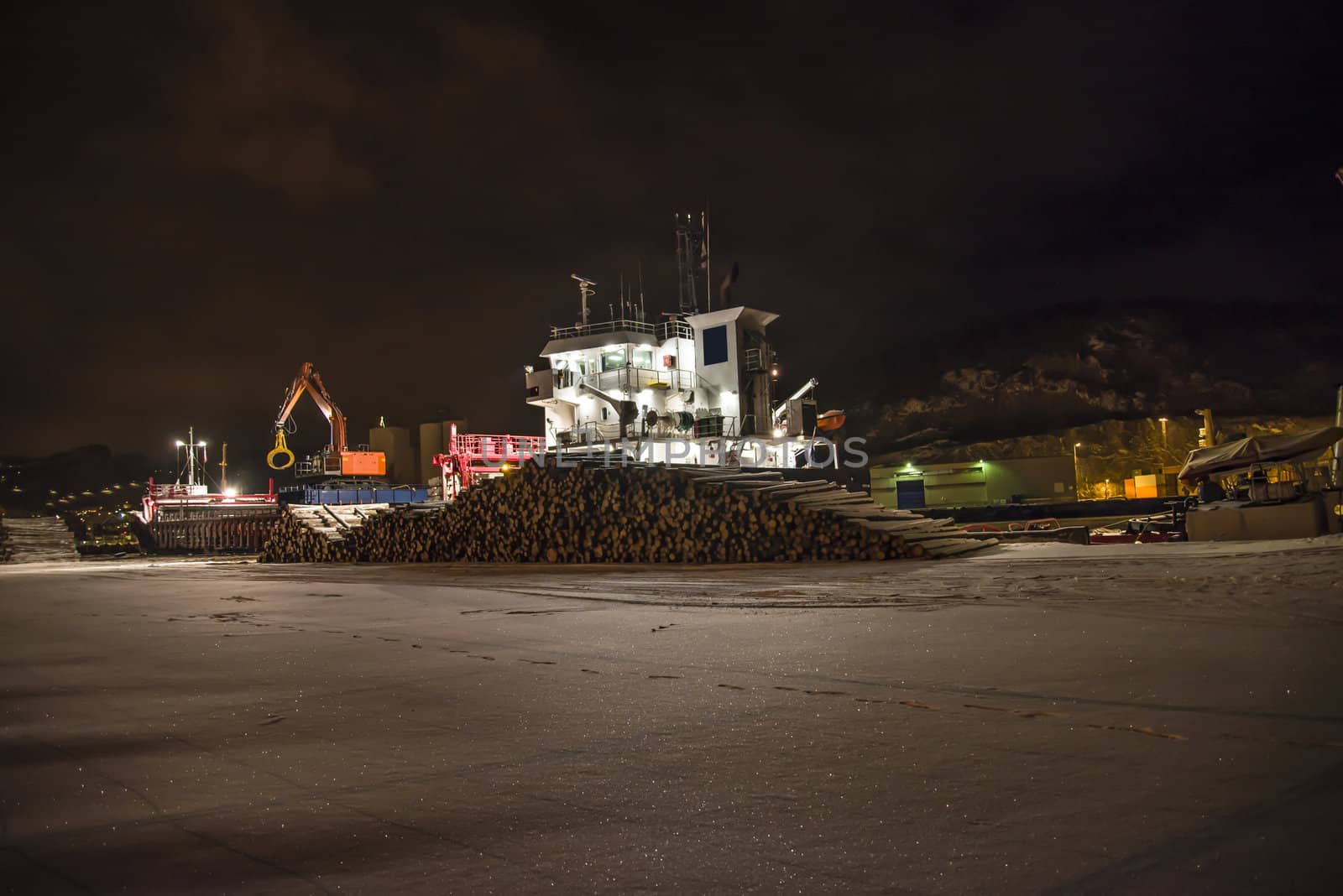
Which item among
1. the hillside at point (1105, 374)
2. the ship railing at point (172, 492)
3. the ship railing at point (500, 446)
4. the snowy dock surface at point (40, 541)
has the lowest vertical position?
the snowy dock surface at point (40, 541)

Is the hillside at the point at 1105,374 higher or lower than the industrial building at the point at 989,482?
higher

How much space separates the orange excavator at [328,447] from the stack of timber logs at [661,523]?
29.1 metres

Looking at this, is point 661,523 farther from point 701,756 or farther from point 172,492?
point 172,492

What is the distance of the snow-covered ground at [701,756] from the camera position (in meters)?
1.61

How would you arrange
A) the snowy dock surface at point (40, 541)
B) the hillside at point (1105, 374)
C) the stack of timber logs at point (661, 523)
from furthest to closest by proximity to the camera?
the hillside at point (1105, 374)
the snowy dock surface at point (40, 541)
the stack of timber logs at point (661, 523)

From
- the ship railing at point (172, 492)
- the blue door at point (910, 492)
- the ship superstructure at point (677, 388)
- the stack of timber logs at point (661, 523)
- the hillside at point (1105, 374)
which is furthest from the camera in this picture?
the hillside at point (1105, 374)

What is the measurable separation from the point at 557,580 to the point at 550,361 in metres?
19.3

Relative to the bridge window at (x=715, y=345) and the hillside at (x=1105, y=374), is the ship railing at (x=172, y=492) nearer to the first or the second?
the bridge window at (x=715, y=345)

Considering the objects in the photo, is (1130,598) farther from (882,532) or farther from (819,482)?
(819,482)

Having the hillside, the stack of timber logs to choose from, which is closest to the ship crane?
the stack of timber logs

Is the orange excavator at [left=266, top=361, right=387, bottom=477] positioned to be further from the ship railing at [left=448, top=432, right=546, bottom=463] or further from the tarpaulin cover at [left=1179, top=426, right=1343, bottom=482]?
the tarpaulin cover at [left=1179, top=426, right=1343, bottom=482]

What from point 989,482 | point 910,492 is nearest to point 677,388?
point 910,492

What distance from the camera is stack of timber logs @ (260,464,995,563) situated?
13070mm

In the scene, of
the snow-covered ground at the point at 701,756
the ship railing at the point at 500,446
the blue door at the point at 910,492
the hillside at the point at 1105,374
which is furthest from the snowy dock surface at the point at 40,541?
the hillside at the point at 1105,374
